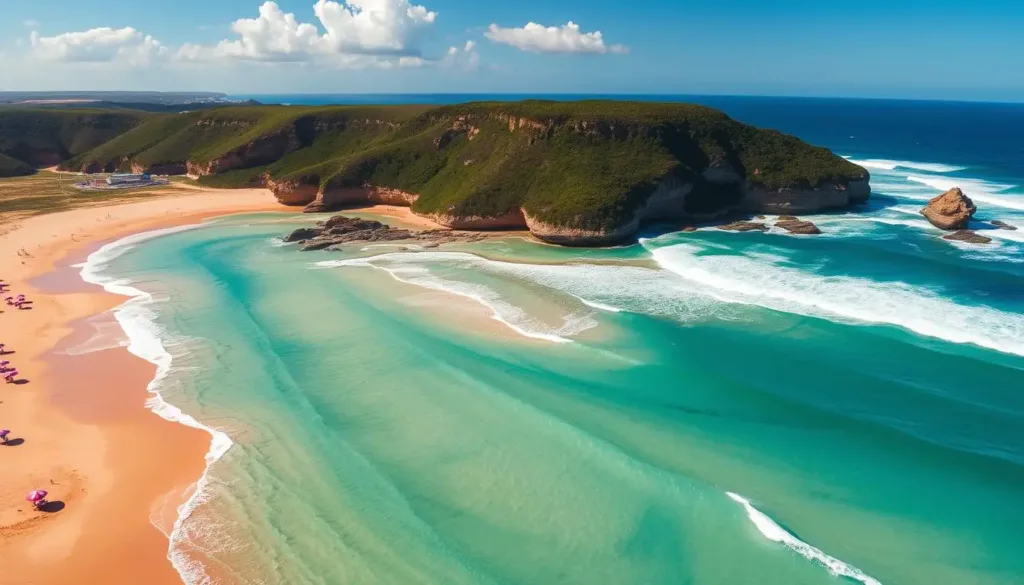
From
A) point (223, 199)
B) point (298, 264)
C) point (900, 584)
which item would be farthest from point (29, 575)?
point (223, 199)

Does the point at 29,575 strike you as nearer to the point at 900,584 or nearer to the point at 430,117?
the point at 900,584

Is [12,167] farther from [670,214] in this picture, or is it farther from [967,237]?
[967,237]

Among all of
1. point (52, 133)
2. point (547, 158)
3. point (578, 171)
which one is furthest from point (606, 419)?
point (52, 133)

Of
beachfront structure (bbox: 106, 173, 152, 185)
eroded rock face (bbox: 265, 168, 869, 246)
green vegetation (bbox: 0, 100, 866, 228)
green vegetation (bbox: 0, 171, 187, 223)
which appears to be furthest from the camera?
beachfront structure (bbox: 106, 173, 152, 185)

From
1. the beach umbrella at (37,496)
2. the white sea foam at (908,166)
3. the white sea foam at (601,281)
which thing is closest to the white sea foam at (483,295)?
the white sea foam at (601,281)

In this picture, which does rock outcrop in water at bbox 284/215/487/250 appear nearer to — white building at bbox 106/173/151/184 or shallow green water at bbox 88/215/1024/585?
shallow green water at bbox 88/215/1024/585

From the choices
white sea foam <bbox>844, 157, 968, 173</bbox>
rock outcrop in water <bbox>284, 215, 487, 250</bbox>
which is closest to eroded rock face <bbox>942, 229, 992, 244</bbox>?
rock outcrop in water <bbox>284, 215, 487, 250</bbox>
